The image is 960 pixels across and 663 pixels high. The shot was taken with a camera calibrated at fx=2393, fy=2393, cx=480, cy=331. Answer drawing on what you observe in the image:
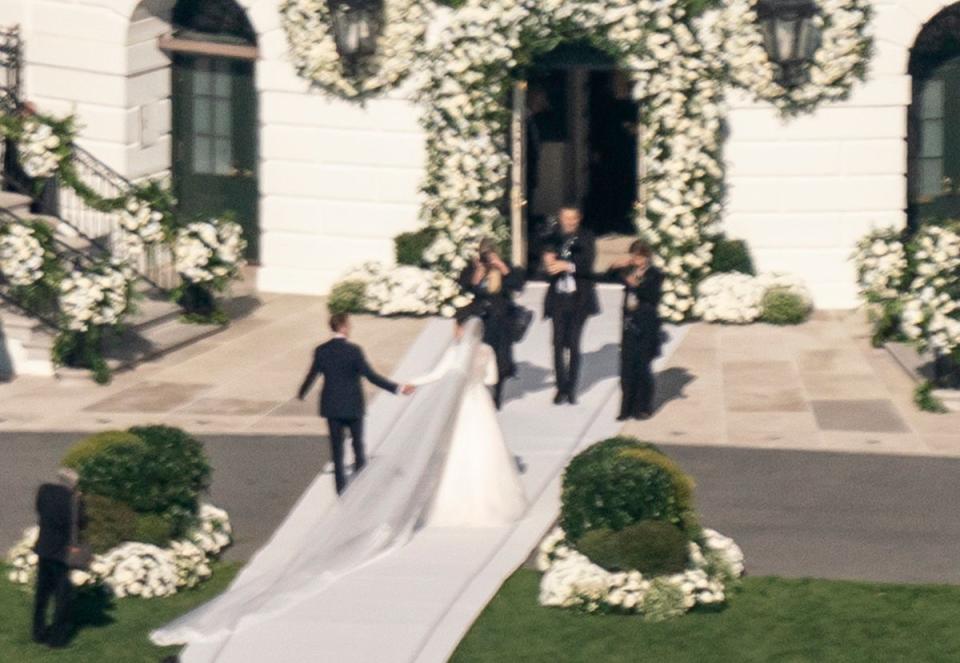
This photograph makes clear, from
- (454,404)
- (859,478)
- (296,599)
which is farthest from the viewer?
(859,478)

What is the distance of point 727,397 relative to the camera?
23250 millimetres

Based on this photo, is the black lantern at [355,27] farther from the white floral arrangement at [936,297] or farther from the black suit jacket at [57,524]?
the black suit jacket at [57,524]

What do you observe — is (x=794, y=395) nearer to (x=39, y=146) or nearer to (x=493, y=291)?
(x=493, y=291)

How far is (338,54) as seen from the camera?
1073 inches

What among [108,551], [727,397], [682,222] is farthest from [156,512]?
[682,222]

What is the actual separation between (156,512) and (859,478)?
605 centimetres

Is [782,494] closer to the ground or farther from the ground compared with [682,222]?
closer to the ground

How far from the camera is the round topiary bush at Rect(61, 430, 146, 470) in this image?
17.8 m

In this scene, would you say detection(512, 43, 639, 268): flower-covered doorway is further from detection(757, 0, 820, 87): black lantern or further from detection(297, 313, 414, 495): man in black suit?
detection(297, 313, 414, 495): man in black suit

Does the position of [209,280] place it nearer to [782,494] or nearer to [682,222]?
[682,222]

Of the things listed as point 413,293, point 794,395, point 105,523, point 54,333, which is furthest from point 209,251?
point 105,523

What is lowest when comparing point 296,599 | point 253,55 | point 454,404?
point 296,599

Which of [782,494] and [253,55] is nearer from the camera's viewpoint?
[782,494]

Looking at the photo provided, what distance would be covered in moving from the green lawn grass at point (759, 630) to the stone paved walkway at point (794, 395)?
4190mm
